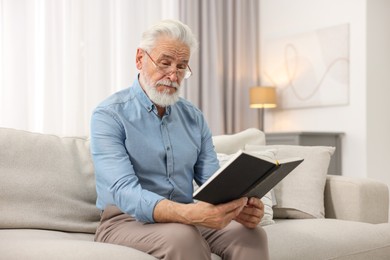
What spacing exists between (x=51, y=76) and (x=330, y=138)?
231 centimetres

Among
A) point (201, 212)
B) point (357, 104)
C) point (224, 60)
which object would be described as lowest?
point (201, 212)

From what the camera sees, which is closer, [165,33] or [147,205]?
[147,205]

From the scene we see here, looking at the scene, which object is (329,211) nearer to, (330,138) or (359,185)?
(359,185)

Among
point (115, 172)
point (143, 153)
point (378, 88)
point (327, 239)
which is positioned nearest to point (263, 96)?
point (378, 88)

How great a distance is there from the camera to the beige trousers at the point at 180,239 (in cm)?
170

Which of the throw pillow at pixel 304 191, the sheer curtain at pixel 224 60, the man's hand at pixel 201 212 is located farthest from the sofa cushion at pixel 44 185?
the sheer curtain at pixel 224 60

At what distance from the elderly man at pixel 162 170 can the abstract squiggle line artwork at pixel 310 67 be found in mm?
2984

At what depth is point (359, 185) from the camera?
266cm

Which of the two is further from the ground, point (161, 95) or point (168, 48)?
point (168, 48)

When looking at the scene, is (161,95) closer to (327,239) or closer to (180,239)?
(180,239)

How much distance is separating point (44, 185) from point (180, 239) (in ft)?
2.36

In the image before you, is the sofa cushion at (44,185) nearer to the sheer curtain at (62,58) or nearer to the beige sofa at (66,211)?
the beige sofa at (66,211)

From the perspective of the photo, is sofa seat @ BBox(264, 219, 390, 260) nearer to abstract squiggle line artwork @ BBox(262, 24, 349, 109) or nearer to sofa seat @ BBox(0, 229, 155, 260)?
sofa seat @ BBox(0, 229, 155, 260)

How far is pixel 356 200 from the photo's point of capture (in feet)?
8.73
